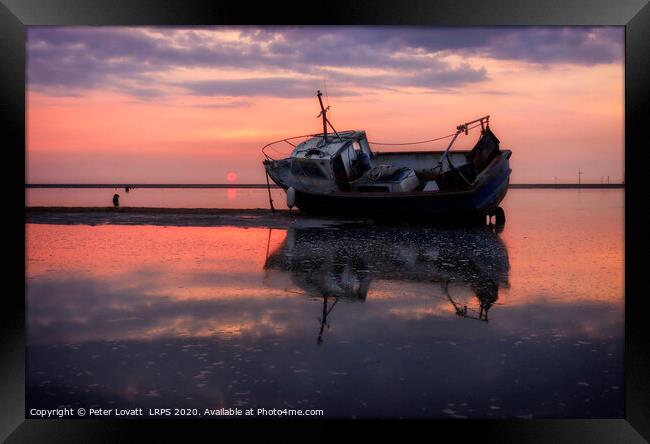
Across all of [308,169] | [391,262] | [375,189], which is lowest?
[391,262]

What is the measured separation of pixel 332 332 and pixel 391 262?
6603mm

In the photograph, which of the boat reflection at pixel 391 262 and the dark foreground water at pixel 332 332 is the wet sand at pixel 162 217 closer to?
the boat reflection at pixel 391 262

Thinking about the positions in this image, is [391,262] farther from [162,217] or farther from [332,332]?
[162,217]

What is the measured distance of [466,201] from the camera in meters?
24.3

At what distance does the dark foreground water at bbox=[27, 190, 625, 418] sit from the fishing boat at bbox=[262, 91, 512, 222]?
855 centimetres

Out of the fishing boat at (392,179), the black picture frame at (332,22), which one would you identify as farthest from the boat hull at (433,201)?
the black picture frame at (332,22)

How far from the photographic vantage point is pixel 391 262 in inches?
571

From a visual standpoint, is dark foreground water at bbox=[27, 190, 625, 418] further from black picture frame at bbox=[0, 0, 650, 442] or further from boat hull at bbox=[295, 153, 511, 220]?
boat hull at bbox=[295, 153, 511, 220]

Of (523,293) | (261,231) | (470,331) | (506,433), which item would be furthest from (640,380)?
(261,231)

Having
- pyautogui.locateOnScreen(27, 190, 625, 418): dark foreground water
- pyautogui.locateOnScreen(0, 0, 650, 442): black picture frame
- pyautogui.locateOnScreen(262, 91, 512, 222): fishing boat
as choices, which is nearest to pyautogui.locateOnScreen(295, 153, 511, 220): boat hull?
pyautogui.locateOnScreen(262, 91, 512, 222): fishing boat

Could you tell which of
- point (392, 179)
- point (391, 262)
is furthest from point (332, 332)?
point (392, 179)

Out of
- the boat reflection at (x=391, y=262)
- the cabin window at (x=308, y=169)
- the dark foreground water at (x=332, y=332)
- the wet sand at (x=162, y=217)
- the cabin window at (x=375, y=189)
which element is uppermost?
the cabin window at (x=308, y=169)

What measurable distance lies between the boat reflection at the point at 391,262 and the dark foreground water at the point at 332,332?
0.07m

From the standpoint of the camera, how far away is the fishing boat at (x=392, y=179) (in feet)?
81.1
